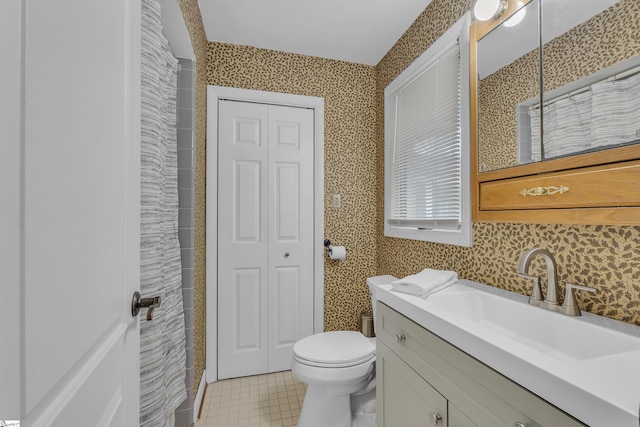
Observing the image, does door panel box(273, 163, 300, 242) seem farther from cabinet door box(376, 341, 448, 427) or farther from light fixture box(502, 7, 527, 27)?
light fixture box(502, 7, 527, 27)

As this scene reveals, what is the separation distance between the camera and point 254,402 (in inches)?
78.7

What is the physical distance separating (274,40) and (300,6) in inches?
16.5

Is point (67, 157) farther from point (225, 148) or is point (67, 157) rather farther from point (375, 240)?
point (375, 240)

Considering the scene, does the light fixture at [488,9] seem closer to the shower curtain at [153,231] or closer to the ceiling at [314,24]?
the ceiling at [314,24]

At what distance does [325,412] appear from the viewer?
165 cm

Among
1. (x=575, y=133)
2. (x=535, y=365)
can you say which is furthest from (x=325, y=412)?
(x=575, y=133)

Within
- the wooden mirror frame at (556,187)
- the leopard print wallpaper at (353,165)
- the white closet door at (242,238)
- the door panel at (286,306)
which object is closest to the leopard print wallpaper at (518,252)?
the leopard print wallpaper at (353,165)

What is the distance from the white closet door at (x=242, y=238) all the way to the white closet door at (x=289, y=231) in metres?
0.06

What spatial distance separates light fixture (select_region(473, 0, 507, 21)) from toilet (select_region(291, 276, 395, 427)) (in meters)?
1.34

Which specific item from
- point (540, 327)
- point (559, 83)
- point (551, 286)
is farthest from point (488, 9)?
point (540, 327)

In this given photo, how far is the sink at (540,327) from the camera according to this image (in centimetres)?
86

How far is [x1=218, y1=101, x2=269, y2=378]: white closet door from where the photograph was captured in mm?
2270

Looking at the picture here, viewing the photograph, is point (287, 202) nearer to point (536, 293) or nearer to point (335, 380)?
point (335, 380)

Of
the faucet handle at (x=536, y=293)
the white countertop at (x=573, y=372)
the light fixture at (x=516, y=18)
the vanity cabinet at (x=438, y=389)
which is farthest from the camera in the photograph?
the light fixture at (x=516, y=18)
